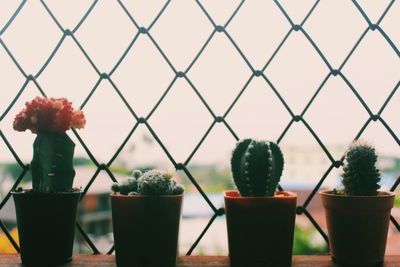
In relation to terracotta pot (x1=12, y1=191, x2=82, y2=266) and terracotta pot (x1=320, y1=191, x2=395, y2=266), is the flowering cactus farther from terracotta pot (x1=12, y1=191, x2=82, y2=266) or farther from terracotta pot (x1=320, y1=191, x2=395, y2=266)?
terracotta pot (x1=320, y1=191, x2=395, y2=266)

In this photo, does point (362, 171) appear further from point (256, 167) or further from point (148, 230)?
point (148, 230)

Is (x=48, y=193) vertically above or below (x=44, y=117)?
below

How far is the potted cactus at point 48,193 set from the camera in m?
0.75

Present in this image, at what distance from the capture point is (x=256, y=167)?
2.33ft

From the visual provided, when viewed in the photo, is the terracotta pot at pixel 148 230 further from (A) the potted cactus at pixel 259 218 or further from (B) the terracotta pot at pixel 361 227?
(B) the terracotta pot at pixel 361 227

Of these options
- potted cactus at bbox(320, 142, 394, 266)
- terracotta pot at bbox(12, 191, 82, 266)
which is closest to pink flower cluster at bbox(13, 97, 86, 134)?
terracotta pot at bbox(12, 191, 82, 266)

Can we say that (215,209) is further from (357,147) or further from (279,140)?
(357,147)

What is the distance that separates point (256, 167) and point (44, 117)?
0.43 m

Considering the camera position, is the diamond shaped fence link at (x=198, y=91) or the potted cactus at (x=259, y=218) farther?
Answer: the diamond shaped fence link at (x=198, y=91)

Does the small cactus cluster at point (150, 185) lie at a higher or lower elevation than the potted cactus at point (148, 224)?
higher

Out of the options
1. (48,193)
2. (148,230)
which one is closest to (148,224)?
(148,230)

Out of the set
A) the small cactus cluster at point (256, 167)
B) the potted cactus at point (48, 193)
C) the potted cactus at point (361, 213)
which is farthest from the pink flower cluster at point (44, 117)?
the potted cactus at point (361, 213)

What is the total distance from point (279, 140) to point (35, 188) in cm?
55

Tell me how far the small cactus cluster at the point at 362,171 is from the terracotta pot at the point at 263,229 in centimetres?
14
